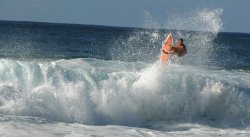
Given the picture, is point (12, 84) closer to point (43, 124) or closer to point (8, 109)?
point (8, 109)

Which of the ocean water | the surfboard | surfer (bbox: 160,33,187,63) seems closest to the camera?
the ocean water

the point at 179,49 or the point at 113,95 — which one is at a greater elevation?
the point at 179,49

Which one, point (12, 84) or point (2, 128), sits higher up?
point (12, 84)

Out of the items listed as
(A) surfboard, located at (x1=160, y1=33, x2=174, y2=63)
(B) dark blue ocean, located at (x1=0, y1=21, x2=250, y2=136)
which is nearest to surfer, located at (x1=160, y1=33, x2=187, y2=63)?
(A) surfboard, located at (x1=160, y1=33, x2=174, y2=63)

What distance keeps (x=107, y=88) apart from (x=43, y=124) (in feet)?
13.0

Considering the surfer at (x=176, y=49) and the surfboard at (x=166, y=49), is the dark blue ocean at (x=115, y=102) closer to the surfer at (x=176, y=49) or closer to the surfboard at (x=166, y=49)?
the surfboard at (x=166, y=49)

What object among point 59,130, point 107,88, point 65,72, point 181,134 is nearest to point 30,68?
point 65,72

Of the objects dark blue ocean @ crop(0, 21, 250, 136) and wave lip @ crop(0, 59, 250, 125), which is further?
wave lip @ crop(0, 59, 250, 125)

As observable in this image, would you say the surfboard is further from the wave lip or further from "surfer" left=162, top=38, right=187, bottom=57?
the wave lip

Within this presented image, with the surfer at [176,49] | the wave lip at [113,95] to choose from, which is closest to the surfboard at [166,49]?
the surfer at [176,49]

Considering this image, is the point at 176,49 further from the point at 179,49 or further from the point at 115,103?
the point at 115,103

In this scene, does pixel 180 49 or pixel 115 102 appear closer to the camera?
pixel 115 102

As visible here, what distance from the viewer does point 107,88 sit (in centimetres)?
1819

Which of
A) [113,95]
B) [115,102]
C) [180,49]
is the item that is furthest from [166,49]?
[115,102]
